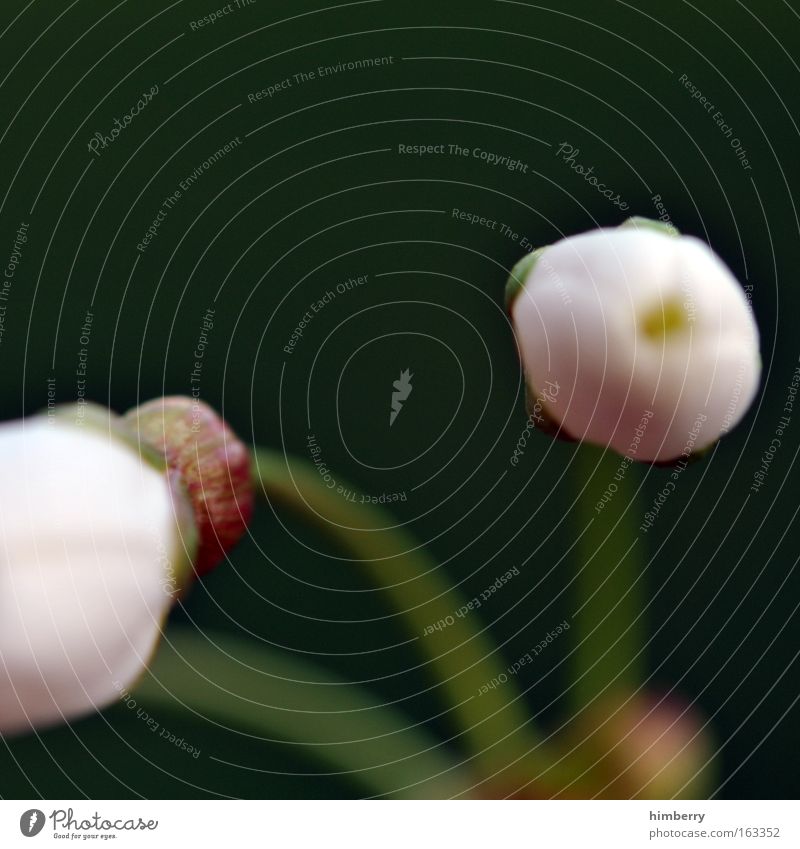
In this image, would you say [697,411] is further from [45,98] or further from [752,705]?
[45,98]

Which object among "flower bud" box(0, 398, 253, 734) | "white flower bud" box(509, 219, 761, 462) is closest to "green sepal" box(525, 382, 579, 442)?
"white flower bud" box(509, 219, 761, 462)

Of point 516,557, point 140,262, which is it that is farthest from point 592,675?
point 140,262

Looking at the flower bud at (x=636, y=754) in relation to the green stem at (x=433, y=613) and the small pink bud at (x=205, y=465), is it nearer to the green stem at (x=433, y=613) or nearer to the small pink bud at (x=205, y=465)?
the green stem at (x=433, y=613)

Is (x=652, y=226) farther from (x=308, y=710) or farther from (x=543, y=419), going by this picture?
(x=308, y=710)

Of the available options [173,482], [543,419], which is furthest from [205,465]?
[543,419]

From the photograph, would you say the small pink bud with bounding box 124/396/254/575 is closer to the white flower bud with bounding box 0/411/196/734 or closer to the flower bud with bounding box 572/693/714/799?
the white flower bud with bounding box 0/411/196/734

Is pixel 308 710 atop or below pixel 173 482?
below

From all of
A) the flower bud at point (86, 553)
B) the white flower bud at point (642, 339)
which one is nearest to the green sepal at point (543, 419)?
the white flower bud at point (642, 339)
